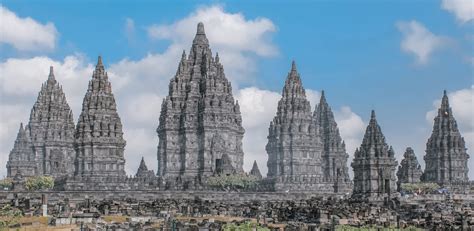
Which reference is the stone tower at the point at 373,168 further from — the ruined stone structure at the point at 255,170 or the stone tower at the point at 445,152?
the stone tower at the point at 445,152

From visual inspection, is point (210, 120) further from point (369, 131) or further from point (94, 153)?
point (369, 131)

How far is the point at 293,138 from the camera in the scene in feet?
445

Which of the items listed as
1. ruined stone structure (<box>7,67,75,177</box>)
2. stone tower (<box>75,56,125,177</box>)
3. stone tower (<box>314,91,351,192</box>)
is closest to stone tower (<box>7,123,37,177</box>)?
ruined stone structure (<box>7,67,75,177</box>)

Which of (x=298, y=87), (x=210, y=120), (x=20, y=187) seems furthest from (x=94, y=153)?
(x=298, y=87)

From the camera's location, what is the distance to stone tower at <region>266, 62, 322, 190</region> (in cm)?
13450

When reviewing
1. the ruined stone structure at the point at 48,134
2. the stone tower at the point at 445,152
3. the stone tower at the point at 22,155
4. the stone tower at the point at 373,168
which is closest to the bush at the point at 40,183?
the ruined stone structure at the point at 48,134

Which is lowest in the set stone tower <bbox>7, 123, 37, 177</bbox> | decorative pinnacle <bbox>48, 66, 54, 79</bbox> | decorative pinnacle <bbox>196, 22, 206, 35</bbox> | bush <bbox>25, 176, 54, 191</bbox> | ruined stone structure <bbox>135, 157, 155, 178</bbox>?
bush <bbox>25, 176, 54, 191</bbox>

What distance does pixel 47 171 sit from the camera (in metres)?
134

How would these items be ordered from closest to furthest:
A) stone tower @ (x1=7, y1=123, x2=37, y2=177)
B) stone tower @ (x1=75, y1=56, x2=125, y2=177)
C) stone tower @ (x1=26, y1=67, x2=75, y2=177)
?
1. stone tower @ (x1=75, y1=56, x2=125, y2=177)
2. stone tower @ (x1=26, y1=67, x2=75, y2=177)
3. stone tower @ (x1=7, y1=123, x2=37, y2=177)

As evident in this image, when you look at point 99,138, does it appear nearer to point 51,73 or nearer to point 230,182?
point 230,182

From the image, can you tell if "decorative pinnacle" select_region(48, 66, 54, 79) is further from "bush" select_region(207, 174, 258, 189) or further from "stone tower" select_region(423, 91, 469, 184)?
"stone tower" select_region(423, 91, 469, 184)

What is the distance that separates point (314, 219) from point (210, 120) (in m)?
59.4

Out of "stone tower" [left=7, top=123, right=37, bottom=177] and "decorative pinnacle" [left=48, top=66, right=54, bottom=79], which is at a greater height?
"decorative pinnacle" [left=48, top=66, right=54, bottom=79]

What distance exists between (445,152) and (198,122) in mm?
40581
